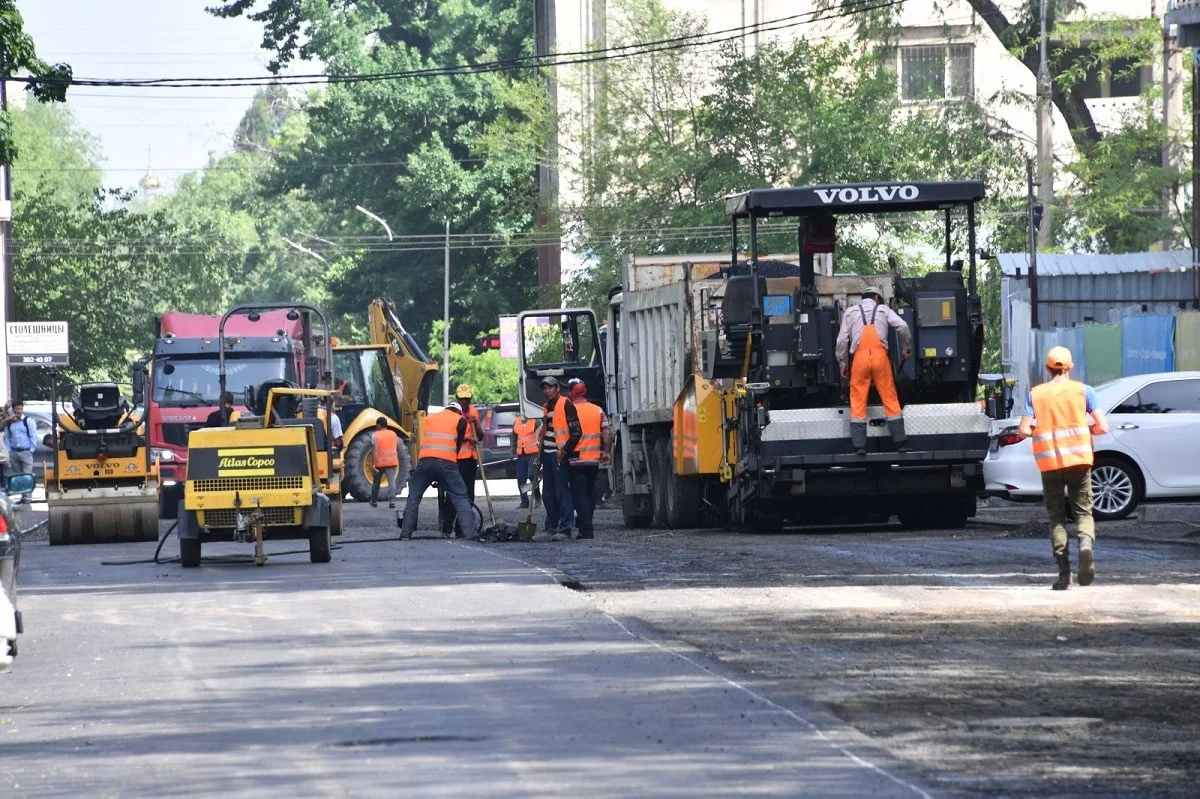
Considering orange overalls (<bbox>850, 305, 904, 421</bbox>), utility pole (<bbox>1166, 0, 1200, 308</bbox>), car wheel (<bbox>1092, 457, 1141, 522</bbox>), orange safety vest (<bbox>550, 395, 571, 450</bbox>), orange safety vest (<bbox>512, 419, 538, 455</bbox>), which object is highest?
utility pole (<bbox>1166, 0, 1200, 308</bbox>)

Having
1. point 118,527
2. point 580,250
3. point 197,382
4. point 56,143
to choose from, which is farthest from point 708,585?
point 56,143

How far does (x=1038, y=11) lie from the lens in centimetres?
4362

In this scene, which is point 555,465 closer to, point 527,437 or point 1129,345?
point 527,437

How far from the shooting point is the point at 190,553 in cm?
1959

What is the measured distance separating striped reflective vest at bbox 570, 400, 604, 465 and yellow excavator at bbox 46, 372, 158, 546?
5.76 m

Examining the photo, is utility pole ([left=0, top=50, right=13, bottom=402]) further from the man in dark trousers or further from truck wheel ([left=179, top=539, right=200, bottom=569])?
truck wheel ([left=179, top=539, right=200, bottom=569])

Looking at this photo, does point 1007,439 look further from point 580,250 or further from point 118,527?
point 580,250

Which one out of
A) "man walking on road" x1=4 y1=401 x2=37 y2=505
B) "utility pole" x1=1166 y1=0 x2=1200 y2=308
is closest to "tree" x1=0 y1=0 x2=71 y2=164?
"man walking on road" x1=4 y1=401 x2=37 y2=505

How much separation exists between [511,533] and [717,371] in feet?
9.64

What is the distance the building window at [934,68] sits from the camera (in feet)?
179

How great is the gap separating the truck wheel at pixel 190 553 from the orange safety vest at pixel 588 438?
4362mm

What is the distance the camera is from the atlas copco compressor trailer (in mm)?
20438

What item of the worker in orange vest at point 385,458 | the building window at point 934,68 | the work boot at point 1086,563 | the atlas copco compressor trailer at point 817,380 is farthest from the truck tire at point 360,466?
the building window at point 934,68

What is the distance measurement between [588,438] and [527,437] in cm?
749
